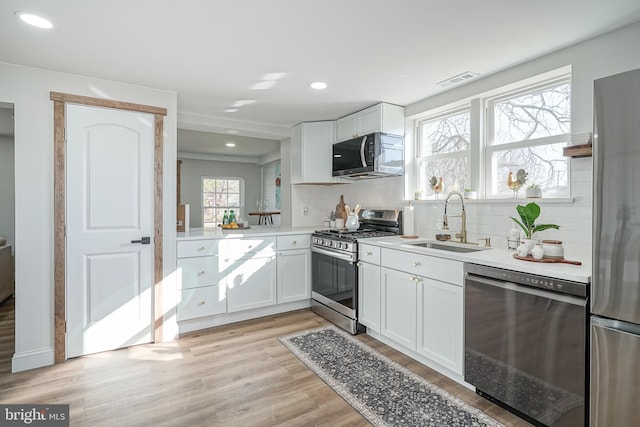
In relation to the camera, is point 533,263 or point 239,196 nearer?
point 533,263

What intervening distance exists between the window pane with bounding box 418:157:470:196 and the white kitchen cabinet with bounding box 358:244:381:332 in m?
0.98

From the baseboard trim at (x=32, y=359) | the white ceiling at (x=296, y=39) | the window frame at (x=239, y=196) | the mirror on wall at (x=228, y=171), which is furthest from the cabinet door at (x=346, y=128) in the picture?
the window frame at (x=239, y=196)

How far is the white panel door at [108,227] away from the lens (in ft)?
8.99

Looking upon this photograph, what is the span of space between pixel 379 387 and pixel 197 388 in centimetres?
126

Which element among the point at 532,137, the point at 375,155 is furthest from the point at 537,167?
the point at 375,155

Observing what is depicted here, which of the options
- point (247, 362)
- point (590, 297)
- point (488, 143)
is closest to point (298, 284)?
point (247, 362)

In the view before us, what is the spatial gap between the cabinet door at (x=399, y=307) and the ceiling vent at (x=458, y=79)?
5.59 ft

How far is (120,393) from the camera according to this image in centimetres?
223

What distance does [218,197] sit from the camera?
8.09 m

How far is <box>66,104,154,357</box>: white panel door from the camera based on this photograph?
8.99 feet

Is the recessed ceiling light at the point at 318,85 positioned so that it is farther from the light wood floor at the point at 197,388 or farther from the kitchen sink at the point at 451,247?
the light wood floor at the point at 197,388

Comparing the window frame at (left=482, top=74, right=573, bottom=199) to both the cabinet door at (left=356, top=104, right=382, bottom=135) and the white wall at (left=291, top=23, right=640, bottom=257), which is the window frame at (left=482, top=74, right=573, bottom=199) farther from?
the cabinet door at (left=356, top=104, right=382, bottom=135)

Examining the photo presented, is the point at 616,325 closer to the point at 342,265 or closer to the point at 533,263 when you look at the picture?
the point at 533,263

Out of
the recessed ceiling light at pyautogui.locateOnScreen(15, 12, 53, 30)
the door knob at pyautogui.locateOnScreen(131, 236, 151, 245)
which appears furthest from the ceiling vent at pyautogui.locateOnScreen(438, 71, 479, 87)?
the door knob at pyautogui.locateOnScreen(131, 236, 151, 245)
